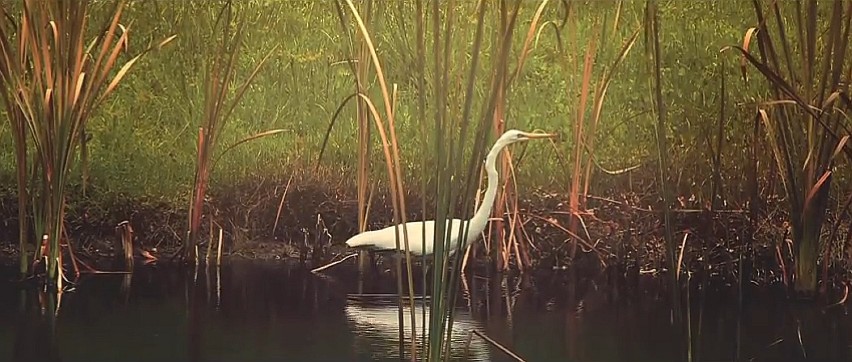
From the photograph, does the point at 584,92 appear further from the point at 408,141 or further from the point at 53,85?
the point at 53,85

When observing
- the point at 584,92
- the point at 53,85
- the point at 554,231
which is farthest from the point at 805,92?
the point at 53,85

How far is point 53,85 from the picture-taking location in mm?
1585

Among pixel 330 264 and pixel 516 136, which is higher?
pixel 516 136

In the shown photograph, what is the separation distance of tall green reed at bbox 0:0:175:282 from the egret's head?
1.97ft

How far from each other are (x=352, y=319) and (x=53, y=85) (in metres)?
0.64

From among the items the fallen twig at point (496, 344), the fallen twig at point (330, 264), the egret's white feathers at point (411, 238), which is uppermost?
the egret's white feathers at point (411, 238)

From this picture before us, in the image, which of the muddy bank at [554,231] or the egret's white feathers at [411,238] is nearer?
the egret's white feathers at [411,238]

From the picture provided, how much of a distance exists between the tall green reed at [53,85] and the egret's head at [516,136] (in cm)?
60

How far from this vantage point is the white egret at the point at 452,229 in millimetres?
1473

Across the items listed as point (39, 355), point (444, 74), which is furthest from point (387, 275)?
point (39, 355)

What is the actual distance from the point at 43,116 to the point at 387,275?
0.65 m

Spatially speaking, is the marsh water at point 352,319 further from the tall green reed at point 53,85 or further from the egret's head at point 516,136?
the egret's head at point 516,136

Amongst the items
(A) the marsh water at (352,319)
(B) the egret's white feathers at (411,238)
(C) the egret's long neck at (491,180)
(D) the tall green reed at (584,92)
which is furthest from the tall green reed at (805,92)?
(B) the egret's white feathers at (411,238)

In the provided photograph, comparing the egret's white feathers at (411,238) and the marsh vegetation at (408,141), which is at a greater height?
the marsh vegetation at (408,141)
